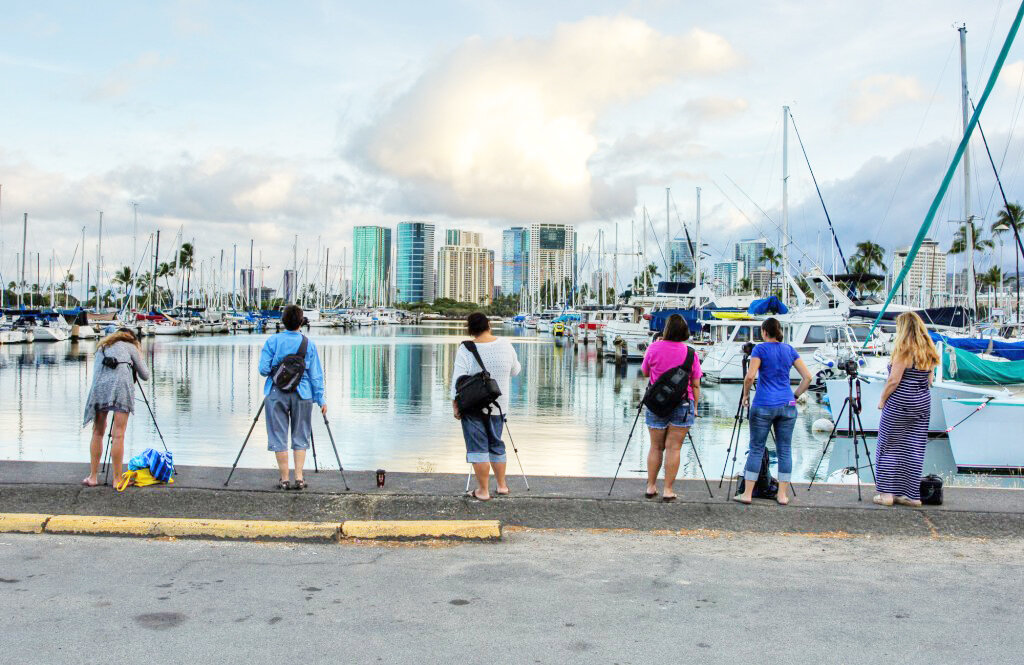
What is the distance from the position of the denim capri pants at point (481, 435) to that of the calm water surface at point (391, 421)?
24.1 ft

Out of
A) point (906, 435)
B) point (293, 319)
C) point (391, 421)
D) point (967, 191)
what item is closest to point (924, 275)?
point (967, 191)

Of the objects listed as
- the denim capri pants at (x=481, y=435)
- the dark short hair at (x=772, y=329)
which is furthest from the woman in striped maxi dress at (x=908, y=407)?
the denim capri pants at (x=481, y=435)

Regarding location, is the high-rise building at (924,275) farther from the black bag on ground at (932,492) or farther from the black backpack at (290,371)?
the black backpack at (290,371)

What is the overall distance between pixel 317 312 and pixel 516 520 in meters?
134

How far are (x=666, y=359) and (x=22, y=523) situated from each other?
19.2 feet

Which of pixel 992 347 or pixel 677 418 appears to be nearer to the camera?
pixel 677 418

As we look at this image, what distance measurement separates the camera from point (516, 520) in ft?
26.3

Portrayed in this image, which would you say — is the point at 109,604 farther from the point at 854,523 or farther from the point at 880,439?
the point at 880,439

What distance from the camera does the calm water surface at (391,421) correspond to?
16.8 m

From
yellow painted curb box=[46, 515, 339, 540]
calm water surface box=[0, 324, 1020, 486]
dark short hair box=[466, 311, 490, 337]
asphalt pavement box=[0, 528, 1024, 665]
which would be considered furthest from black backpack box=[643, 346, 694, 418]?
calm water surface box=[0, 324, 1020, 486]

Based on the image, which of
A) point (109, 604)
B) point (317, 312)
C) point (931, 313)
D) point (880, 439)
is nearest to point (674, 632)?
point (109, 604)

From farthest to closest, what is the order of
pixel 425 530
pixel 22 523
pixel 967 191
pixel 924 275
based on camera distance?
pixel 924 275 → pixel 967 191 → pixel 22 523 → pixel 425 530

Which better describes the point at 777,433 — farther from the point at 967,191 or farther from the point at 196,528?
the point at 967,191

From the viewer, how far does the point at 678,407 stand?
7.90m
